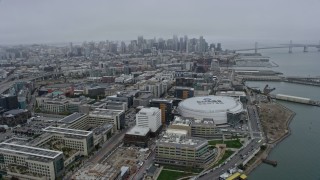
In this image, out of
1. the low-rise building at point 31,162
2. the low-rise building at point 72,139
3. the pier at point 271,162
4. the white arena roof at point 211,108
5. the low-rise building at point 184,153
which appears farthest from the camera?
the white arena roof at point 211,108

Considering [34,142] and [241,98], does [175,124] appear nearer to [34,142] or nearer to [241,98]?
[34,142]

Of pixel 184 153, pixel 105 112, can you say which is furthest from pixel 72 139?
pixel 184 153

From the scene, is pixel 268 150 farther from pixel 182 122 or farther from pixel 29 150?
pixel 29 150

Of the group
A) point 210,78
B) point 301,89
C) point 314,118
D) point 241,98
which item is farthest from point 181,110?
point 301,89

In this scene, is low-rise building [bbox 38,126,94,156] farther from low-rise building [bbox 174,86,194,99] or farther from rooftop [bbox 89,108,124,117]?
low-rise building [bbox 174,86,194,99]

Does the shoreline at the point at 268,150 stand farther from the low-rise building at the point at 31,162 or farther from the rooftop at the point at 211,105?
the low-rise building at the point at 31,162

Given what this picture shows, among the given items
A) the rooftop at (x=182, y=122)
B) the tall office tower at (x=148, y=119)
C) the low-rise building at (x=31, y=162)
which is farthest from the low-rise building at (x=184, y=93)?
the low-rise building at (x=31, y=162)
